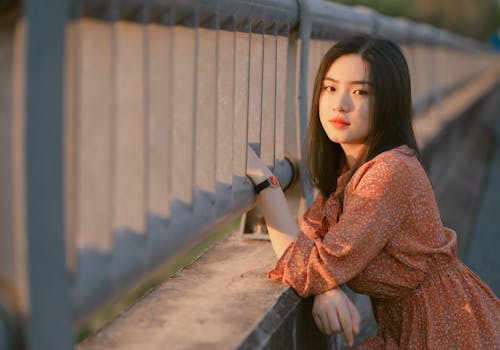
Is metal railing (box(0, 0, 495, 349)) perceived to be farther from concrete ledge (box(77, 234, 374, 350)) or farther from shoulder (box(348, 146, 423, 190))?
shoulder (box(348, 146, 423, 190))

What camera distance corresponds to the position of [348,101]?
10.4ft

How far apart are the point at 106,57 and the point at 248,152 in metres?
1.24

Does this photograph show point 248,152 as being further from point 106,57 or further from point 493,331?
point 106,57

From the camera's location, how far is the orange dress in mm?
2955

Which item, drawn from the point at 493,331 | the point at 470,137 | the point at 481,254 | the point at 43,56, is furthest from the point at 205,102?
the point at 470,137

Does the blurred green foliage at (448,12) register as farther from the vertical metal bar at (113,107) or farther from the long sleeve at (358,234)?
the vertical metal bar at (113,107)

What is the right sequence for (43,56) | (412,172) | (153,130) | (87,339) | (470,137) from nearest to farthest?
(43,56) < (153,130) < (87,339) < (412,172) < (470,137)

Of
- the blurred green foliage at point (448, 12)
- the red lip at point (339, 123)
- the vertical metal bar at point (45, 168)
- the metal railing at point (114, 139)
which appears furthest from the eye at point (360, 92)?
the blurred green foliage at point (448, 12)

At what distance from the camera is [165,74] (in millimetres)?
2416

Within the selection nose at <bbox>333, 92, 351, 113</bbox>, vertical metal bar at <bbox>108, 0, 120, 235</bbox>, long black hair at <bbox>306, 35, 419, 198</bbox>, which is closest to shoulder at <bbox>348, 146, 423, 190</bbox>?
long black hair at <bbox>306, 35, 419, 198</bbox>

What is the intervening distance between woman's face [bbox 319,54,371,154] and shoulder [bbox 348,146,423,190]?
0.50ft

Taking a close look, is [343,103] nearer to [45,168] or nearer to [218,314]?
[218,314]

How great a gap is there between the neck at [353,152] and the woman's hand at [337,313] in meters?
0.53

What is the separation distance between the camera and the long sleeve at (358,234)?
294 cm
